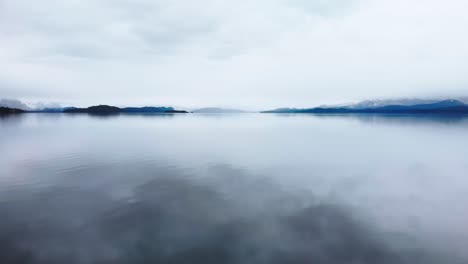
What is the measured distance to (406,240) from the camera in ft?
41.2

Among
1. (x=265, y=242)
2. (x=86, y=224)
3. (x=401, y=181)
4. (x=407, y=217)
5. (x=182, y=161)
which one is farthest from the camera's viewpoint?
(x=182, y=161)

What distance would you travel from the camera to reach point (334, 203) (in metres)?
17.4

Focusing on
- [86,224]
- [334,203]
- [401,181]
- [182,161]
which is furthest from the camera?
[182,161]

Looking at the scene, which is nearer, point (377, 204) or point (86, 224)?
point (86, 224)

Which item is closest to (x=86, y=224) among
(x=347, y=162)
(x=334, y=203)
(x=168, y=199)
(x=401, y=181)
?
(x=168, y=199)

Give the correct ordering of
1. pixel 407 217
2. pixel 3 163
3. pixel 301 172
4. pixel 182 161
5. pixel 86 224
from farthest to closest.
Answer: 1. pixel 182 161
2. pixel 3 163
3. pixel 301 172
4. pixel 407 217
5. pixel 86 224

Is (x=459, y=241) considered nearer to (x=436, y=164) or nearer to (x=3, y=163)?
(x=436, y=164)

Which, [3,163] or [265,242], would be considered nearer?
[265,242]

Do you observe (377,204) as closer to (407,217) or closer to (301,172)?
(407,217)

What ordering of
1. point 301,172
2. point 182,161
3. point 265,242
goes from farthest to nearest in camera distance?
1. point 182,161
2. point 301,172
3. point 265,242

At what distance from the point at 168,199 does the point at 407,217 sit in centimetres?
1612

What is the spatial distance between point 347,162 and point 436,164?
38.2 feet

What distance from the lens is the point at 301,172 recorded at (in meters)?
27.0

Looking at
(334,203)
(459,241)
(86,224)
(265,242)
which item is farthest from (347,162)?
(86,224)
